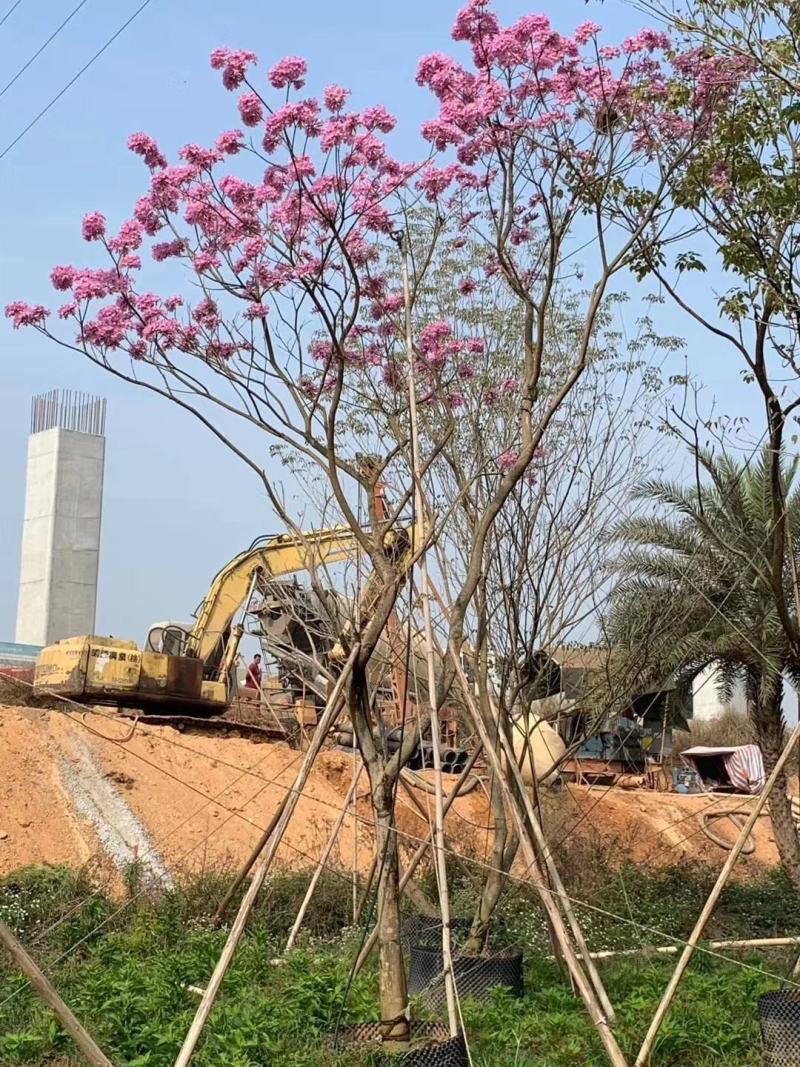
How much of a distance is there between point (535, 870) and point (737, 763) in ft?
59.9

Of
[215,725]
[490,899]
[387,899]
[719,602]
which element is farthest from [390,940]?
[215,725]

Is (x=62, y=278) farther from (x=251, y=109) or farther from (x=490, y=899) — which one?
(x=490, y=899)

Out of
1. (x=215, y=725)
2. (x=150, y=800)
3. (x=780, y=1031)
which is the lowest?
(x=780, y=1031)

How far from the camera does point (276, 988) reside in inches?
271

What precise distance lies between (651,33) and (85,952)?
263 inches

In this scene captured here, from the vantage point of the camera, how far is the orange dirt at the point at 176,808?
1233 cm

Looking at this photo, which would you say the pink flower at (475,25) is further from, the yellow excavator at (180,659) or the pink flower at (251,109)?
the yellow excavator at (180,659)

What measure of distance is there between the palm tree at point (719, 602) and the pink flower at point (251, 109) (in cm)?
562

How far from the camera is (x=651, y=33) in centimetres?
619

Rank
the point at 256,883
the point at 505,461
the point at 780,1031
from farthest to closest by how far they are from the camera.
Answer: the point at 505,461
the point at 780,1031
the point at 256,883

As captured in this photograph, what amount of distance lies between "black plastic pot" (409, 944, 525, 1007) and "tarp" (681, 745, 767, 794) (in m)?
14.7

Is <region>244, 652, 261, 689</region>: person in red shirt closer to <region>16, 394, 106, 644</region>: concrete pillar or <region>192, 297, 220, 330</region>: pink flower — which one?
<region>16, 394, 106, 644</region>: concrete pillar

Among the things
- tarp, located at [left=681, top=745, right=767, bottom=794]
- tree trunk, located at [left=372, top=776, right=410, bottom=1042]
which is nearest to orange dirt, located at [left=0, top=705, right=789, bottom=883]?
tarp, located at [left=681, top=745, right=767, bottom=794]

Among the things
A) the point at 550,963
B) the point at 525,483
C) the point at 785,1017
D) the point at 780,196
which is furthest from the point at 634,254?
the point at 550,963
